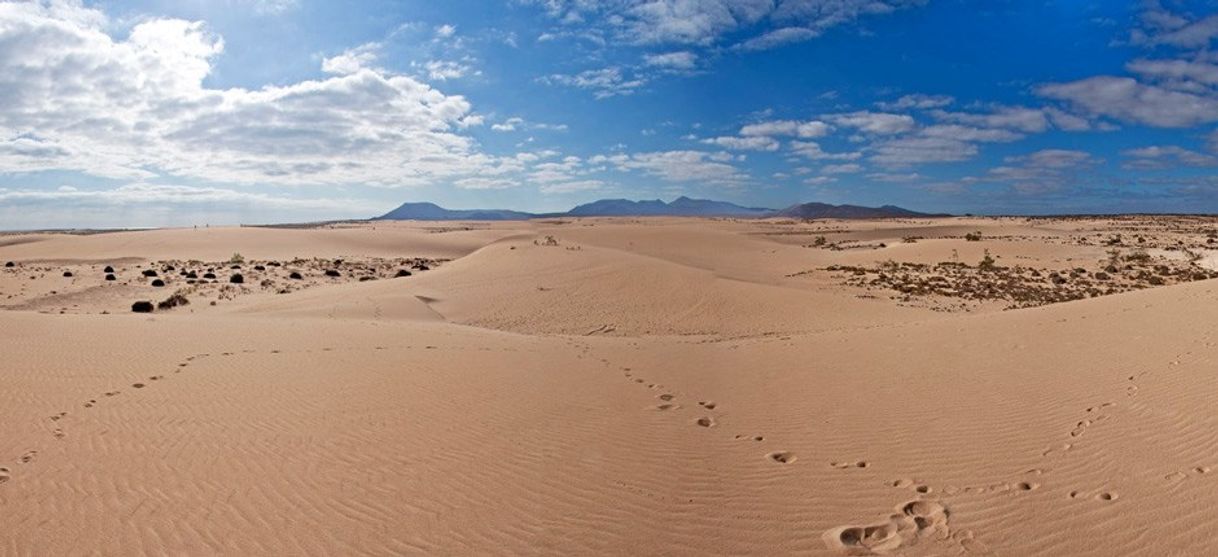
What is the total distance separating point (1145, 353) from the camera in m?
8.64

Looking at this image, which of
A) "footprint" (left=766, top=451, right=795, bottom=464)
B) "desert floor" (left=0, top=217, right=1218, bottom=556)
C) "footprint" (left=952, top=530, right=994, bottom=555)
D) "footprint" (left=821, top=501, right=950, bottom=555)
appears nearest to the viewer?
"footprint" (left=952, top=530, right=994, bottom=555)

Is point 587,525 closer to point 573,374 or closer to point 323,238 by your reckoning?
point 573,374

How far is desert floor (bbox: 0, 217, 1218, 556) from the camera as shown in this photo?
442 centimetres

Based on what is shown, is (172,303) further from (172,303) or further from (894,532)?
(894,532)

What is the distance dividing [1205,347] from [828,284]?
58.0ft

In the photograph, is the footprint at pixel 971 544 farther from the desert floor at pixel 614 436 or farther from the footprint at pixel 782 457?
the footprint at pixel 782 457

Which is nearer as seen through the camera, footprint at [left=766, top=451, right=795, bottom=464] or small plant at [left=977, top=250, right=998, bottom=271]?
footprint at [left=766, top=451, right=795, bottom=464]

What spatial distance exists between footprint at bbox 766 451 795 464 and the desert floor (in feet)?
0.14

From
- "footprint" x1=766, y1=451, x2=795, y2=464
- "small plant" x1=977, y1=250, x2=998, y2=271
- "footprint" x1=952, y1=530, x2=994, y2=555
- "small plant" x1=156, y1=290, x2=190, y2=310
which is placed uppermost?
"small plant" x1=977, y1=250, x2=998, y2=271

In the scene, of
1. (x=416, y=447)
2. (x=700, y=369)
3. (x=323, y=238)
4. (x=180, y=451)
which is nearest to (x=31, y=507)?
(x=180, y=451)

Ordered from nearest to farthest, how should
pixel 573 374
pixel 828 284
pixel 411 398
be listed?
1. pixel 411 398
2. pixel 573 374
3. pixel 828 284

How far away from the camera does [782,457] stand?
6027mm

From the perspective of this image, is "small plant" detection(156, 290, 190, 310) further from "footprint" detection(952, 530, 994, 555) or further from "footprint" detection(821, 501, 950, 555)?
"footprint" detection(952, 530, 994, 555)

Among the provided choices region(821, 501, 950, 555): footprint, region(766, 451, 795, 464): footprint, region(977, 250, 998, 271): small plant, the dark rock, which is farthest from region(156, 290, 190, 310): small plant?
region(977, 250, 998, 271): small plant
